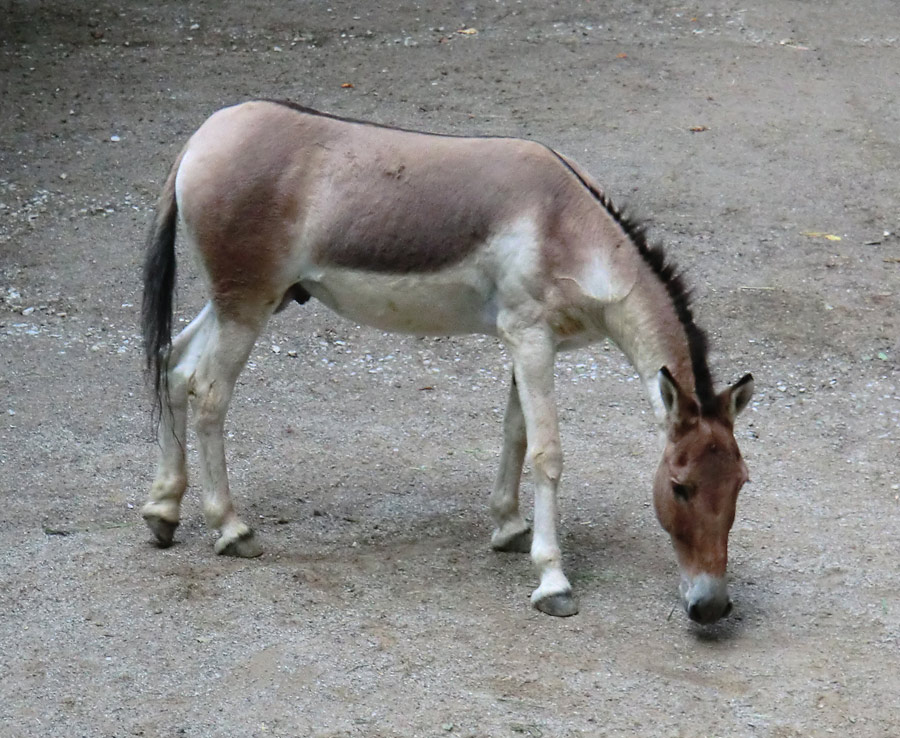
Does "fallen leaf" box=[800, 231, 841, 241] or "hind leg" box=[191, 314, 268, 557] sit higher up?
"hind leg" box=[191, 314, 268, 557]

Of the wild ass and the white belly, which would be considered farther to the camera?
the white belly

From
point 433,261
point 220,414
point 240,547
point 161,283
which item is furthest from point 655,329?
point 161,283

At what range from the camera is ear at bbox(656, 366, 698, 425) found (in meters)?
4.52

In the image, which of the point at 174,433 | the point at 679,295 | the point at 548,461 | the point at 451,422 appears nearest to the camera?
the point at 679,295

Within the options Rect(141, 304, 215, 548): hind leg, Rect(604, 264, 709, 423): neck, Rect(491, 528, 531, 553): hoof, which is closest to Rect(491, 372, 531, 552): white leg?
Rect(491, 528, 531, 553): hoof

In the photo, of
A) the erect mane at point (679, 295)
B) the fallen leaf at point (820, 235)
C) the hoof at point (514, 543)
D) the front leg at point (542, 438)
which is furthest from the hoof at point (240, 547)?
the fallen leaf at point (820, 235)

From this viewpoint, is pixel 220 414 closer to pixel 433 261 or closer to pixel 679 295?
pixel 433 261

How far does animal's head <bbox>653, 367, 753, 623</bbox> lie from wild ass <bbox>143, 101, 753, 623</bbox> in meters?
0.01

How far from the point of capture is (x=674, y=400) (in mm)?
4543

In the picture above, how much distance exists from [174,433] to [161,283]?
686 mm

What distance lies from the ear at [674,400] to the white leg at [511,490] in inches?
36.7

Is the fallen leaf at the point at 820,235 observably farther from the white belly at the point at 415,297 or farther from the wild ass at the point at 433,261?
the white belly at the point at 415,297

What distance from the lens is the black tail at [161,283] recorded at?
5281mm

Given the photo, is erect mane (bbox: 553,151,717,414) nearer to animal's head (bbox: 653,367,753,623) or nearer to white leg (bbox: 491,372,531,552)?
animal's head (bbox: 653,367,753,623)
